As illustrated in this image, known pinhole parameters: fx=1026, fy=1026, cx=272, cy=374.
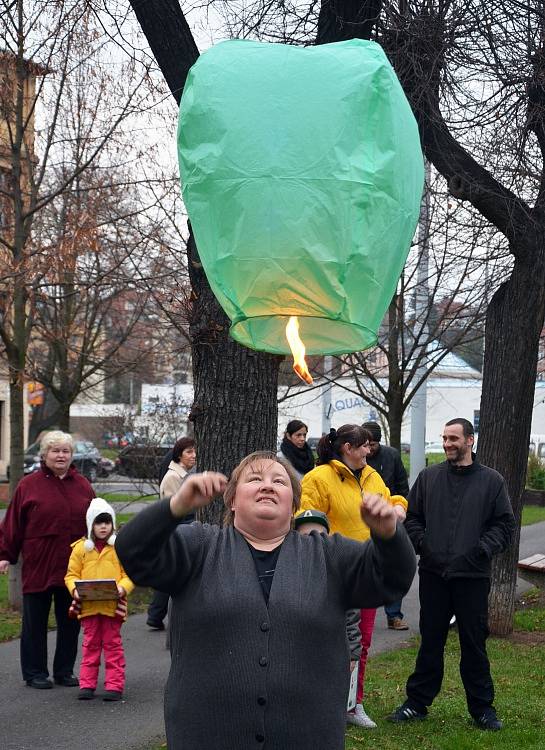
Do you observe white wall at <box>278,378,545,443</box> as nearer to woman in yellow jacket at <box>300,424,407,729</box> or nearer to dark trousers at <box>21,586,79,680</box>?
dark trousers at <box>21,586,79,680</box>

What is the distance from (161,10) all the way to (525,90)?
4085mm

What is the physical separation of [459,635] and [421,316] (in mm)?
9716

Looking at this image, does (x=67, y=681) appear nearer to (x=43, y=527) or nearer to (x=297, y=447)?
(x=43, y=527)

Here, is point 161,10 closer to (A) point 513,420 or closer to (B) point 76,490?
(B) point 76,490

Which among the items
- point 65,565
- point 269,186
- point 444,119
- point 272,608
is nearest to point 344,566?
point 272,608

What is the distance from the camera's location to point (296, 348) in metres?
3.33

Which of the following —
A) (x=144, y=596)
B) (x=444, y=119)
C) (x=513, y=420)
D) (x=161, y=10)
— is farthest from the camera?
(x=144, y=596)

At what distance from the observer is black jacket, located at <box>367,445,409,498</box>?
33.1 feet

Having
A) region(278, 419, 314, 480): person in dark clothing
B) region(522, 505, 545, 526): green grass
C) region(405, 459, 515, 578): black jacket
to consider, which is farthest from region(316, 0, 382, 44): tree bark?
region(522, 505, 545, 526): green grass

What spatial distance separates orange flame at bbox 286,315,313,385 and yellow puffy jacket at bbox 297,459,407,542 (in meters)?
3.44

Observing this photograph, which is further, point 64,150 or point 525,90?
point 64,150

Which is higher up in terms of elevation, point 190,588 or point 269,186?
point 269,186

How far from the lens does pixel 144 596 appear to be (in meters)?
12.0

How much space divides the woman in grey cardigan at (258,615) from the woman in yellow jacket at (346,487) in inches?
124
